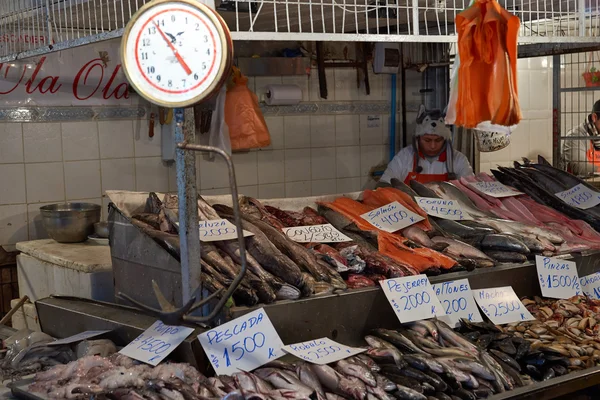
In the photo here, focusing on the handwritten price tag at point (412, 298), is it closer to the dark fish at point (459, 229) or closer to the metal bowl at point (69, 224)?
the dark fish at point (459, 229)

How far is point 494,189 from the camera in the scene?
5.41 metres

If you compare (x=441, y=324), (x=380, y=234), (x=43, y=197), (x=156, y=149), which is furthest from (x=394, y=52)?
(x=441, y=324)

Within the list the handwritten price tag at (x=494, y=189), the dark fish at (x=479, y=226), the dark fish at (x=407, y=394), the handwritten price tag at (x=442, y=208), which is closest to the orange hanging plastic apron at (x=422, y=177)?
the handwritten price tag at (x=494, y=189)

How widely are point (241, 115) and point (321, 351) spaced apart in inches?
168

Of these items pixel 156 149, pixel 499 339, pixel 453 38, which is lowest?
pixel 499 339

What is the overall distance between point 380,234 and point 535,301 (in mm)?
889

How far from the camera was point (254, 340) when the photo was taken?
321 centimetres

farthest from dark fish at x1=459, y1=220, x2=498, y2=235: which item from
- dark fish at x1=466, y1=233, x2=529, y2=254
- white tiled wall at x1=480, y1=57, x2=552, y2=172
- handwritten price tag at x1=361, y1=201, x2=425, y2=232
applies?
white tiled wall at x1=480, y1=57, x2=552, y2=172

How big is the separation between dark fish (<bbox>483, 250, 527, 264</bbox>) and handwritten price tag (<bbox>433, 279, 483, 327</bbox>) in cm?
44

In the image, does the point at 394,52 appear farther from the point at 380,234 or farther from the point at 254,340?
the point at 254,340

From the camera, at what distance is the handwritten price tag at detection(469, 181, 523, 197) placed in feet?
17.5

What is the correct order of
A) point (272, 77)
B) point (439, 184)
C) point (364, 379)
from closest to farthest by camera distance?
1. point (364, 379)
2. point (439, 184)
3. point (272, 77)

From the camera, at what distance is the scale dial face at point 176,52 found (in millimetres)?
2777

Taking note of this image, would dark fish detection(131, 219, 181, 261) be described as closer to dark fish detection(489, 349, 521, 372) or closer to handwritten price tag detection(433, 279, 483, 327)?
handwritten price tag detection(433, 279, 483, 327)
